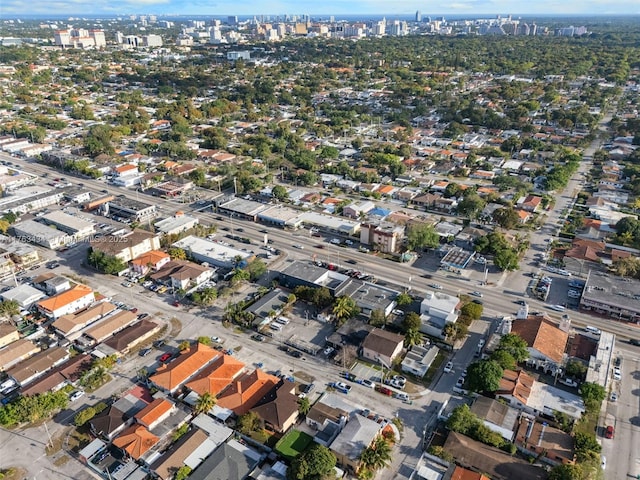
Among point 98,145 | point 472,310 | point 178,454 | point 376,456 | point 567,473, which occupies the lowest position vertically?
point 178,454

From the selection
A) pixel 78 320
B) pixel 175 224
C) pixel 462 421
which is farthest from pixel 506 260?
pixel 78 320

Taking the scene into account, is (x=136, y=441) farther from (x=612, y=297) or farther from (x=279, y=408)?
(x=612, y=297)

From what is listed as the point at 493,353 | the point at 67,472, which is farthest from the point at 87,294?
the point at 493,353

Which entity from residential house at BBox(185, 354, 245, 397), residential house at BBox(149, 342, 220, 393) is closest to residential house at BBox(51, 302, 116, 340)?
residential house at BBox(149, 342, 220, 393)

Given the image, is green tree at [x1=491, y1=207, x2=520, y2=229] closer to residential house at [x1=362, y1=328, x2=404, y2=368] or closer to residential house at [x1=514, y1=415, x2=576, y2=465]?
residential house at [x1=362, y1=328, x2=404, y2=368]

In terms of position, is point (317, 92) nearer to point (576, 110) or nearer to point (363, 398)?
point (576, 110)

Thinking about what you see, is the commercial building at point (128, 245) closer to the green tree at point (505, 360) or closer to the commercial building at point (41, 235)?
the commercial building at point (41, 235)

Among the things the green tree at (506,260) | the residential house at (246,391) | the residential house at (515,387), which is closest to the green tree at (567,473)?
the residential house at (515,387)
